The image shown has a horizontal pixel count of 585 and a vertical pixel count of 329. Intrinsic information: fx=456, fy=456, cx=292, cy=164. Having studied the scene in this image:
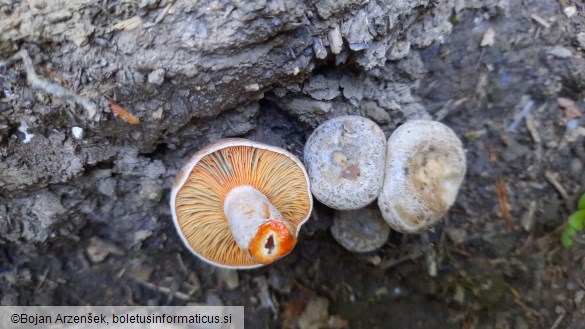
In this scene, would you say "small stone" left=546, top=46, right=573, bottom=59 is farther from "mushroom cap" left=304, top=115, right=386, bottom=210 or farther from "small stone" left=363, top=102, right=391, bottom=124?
"mushroom cap" left=304, top=115, right=386, bottom=210

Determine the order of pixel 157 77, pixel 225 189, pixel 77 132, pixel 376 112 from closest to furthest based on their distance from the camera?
pixel 157 77 → pixel 77 132 → pixel 225 189 → pixel 376 112

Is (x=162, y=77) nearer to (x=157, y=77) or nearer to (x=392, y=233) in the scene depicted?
(x=157, y=77)

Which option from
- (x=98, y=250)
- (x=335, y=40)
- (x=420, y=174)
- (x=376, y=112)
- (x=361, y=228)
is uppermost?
(x=335, y=40)

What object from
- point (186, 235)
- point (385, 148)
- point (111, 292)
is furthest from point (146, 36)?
point (111, 292)

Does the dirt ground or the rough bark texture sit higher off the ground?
the rough bark texture

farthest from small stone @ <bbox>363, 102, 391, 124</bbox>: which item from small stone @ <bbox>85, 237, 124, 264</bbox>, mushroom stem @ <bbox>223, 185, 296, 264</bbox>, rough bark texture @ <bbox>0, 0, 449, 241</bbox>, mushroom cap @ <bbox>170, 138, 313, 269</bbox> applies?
small stone @ <bbox>85, 237, 124, 264</bbox>

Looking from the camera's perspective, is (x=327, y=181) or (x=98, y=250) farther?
(x=98, y=250)

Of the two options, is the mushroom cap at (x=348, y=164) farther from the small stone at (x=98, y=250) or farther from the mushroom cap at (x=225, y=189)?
the small stone at (x=98, y=250)

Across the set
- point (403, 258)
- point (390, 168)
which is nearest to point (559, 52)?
point (390, 168)
